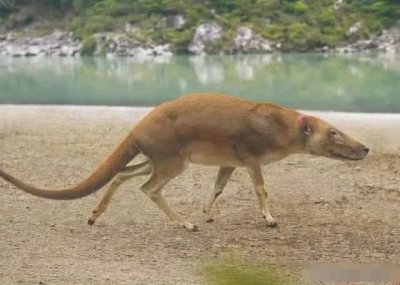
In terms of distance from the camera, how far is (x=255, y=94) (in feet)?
107

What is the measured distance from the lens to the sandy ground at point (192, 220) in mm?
7684

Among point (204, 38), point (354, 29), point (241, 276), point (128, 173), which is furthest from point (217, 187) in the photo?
point (354, 29)

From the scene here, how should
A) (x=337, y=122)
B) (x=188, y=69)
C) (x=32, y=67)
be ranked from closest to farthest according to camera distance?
(x=337, y=122) → (x=188, y=69) → (x=32, y=67)

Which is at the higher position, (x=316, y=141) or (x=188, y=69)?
(x=316, y=141)

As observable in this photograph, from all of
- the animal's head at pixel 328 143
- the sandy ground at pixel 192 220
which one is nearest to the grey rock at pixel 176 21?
the sandy ground at pixel 192 220

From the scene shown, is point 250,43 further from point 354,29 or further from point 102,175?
point 102,175

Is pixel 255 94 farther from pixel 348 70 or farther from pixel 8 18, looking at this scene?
pixel 8 18

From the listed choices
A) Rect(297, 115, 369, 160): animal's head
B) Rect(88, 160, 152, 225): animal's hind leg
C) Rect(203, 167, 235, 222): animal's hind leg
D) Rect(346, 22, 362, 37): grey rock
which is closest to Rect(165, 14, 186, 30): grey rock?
Rect(346, 22, 362, 37): grey rock

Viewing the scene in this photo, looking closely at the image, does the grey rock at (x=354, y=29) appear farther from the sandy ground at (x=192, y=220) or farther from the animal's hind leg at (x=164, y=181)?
the animal's hind leg at (x=164, y=181)

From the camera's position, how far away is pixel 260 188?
9055 mm

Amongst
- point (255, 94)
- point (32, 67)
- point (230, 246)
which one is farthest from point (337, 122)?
point (32, 67)

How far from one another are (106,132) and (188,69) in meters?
29.4

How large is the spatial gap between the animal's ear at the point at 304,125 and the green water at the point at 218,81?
17.2m

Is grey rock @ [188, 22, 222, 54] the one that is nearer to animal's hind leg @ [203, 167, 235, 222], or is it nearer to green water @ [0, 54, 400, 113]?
green water @ [0, 54, 400, 113]
